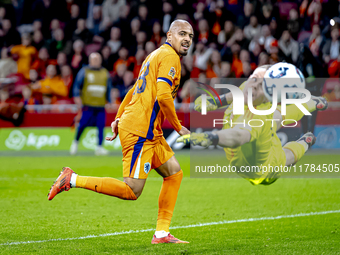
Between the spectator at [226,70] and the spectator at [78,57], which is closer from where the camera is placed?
the spectator at [226,70]

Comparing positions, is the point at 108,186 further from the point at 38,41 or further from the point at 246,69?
the point at 38,41

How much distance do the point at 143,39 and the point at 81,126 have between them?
4356 millimetres

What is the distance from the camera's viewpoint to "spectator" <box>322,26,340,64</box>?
13625mm

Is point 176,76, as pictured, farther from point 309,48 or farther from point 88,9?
point 88,9

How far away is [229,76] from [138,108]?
9.25m

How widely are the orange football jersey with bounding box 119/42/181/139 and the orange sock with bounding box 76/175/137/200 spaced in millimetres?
469

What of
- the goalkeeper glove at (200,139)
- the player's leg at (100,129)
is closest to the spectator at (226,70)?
the player's leg at (100,129)

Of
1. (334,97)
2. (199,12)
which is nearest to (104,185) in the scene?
(334,97)

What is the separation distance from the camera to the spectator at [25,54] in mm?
15625

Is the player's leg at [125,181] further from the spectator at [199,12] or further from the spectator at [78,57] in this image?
the spectator at [199,12]

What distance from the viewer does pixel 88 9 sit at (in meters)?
17.2

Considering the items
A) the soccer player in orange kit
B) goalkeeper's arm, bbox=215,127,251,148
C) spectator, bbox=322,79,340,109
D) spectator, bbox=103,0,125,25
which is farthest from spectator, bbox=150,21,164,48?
the soccer player in orange kit

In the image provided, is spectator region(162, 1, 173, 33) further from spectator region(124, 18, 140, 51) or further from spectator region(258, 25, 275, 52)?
spectator region(258, 25, 275, 52)

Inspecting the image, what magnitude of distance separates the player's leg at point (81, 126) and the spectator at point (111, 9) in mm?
5222
